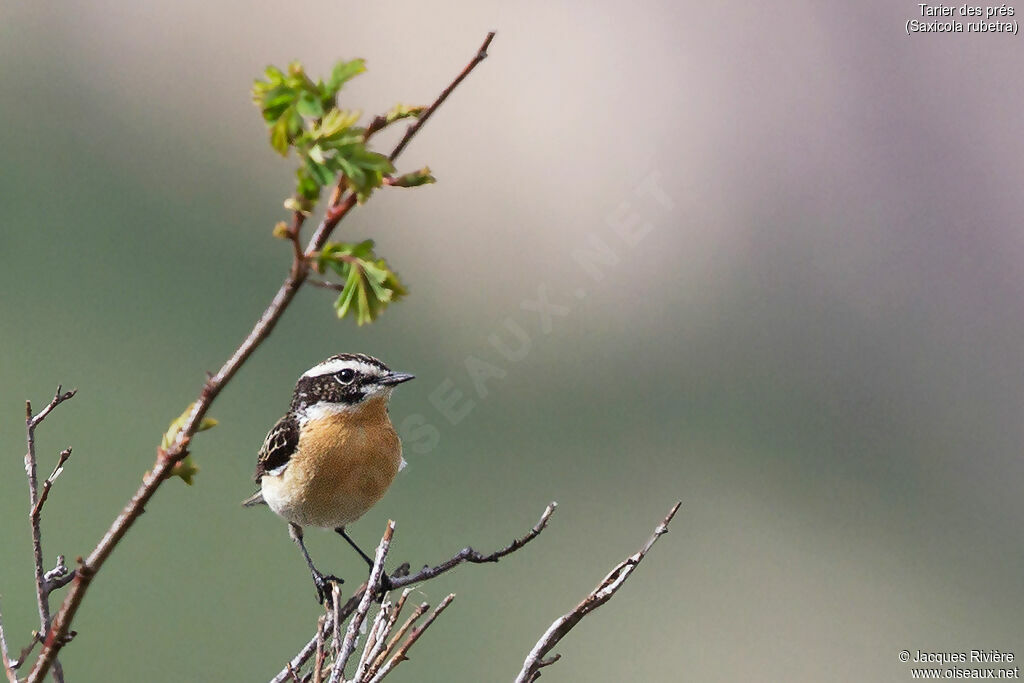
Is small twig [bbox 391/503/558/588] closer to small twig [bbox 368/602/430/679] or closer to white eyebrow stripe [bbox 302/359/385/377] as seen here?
small twig [bbox 368/602/430/679]

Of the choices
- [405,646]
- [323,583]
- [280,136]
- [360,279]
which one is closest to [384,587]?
[405,646]

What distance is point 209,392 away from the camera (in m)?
1.94

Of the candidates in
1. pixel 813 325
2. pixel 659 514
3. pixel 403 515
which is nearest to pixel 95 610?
pixel 403 515

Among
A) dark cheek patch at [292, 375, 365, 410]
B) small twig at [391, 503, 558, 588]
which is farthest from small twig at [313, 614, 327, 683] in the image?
dark cheek patch at [292, 375, 365, 410]

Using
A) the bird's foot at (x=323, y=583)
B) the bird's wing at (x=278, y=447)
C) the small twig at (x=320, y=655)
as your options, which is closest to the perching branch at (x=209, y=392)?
the small twig at (x=320, y=655)

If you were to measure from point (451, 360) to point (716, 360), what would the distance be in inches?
283

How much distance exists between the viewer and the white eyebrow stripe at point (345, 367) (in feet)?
14.5

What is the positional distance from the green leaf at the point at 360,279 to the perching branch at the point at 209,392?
4 centimetres

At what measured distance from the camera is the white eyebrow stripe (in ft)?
14.5

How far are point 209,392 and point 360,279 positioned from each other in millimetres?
319

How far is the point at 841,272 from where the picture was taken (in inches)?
1245

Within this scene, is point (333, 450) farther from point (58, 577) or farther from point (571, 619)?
point (571, 619)

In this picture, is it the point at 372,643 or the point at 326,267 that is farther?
the point at 372,643

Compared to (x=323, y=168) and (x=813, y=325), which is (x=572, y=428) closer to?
(x=813, y=325)
